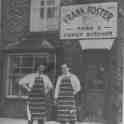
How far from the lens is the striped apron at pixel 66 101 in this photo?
411 inches

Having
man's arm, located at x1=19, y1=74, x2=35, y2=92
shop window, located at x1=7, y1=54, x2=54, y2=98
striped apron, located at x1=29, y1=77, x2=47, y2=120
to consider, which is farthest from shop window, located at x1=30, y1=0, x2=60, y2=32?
striped apron, located at x1=29, y1=77, x2=47, y2=120

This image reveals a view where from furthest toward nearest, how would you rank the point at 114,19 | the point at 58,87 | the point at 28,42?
the point at 28,42 → the point at 114,19 → the point at 58,87

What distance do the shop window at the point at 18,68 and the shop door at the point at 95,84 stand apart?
5.91 ft

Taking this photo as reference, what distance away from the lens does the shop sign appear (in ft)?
40.4

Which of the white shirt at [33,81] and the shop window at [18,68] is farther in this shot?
the shop window at [18,68]

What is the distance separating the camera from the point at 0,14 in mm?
14242

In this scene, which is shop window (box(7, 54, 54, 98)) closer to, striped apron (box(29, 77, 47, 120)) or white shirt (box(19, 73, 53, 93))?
white shirt (box(19, 73, 53, 93))

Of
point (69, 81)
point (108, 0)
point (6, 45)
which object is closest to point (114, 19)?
point (108, 0)

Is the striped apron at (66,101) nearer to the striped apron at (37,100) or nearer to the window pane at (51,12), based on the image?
the striped apron at (37,100)

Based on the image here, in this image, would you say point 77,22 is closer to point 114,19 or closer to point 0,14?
point 114,19

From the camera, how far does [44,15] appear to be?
A: 45.2 ft

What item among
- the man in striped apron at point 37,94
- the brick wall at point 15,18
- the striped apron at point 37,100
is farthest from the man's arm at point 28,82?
the brick wall at point 15,18

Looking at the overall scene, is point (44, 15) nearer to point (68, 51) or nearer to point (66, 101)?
point (68, 51)

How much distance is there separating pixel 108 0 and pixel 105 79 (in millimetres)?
2607
